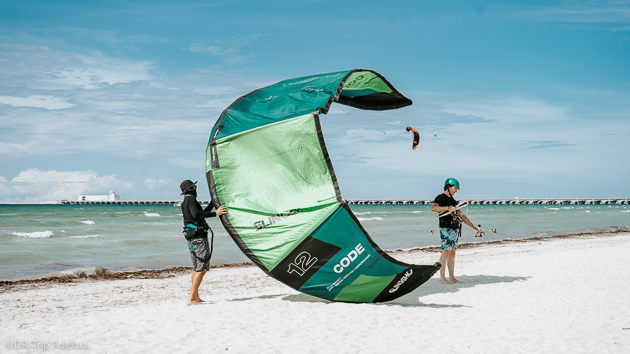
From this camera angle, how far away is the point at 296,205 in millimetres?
7117

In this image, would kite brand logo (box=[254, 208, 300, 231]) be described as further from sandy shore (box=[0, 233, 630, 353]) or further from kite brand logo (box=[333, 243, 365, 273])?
sandy shore (box=[0, 233, 630, 353])

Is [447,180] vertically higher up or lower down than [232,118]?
lower down

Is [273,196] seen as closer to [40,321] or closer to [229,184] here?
[229,184]

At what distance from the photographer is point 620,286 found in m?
8.97

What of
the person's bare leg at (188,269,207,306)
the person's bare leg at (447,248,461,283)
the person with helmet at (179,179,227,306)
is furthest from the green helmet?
the person's bare leg at (188,269,207,306)

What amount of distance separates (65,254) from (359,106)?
1306 cm

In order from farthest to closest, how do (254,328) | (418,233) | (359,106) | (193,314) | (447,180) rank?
(418,233) < (359,106) < (447,180) < (193,314) < (254,328)

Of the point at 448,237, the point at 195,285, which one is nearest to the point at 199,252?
the point at 195,285

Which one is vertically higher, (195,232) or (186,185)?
(186,185)

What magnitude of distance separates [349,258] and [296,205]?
3.39 feet

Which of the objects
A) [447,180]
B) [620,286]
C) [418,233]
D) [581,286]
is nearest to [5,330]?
[447,180]

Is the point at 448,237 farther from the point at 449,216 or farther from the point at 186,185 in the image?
the point at 186,185

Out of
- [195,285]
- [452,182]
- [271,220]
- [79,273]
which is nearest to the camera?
[271,220]

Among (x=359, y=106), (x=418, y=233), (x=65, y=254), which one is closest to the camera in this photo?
(x=359, y=106)
